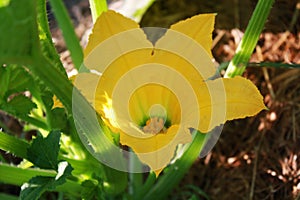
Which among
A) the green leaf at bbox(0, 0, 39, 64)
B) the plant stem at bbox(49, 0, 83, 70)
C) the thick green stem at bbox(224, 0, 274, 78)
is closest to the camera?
the green leaf at bbox(0, 0, 39, 64)

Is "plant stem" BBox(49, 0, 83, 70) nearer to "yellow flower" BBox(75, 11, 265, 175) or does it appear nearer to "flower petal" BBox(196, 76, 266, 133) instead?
"yellow flower" BBox(75, 11, 265, 175)


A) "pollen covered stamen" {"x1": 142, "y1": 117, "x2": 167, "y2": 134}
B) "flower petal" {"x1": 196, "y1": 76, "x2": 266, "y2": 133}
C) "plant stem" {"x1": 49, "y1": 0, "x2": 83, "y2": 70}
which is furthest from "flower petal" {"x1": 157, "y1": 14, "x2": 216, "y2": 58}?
"plant stem" {"x1": 49, "y1": 0, "x2": 83, "y2": 70}

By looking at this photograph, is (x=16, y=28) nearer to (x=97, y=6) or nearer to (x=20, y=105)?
(x=20, y=105)

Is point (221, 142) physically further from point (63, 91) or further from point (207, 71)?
point (63, 91)

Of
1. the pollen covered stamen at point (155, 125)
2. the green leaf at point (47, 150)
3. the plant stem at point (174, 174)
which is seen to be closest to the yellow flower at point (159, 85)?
the pollen covered stamen at point (155, 125)

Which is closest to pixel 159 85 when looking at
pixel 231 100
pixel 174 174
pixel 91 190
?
pixel 231 100

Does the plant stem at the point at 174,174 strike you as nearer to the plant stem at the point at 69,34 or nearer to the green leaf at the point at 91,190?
the green leaf at the point at 91,190

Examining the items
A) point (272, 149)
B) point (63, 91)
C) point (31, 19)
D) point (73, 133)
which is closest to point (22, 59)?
point (31, 19)
